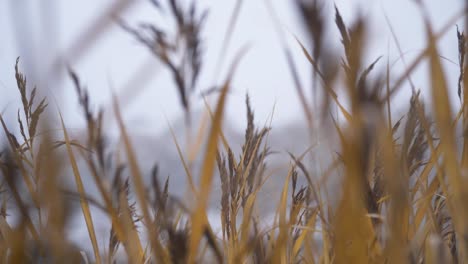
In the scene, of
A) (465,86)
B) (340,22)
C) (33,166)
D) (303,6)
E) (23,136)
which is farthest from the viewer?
(23,136)

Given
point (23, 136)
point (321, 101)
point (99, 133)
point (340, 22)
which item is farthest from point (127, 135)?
point (23, 136)

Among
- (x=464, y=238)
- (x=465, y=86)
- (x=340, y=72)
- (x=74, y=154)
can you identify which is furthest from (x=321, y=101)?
(x=74, y=154)

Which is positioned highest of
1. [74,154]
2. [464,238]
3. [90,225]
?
[74,154]

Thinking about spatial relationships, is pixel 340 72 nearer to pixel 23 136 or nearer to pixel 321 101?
pixel 321 101

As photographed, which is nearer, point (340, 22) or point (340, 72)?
point (340, 72)

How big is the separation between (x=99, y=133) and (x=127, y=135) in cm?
3

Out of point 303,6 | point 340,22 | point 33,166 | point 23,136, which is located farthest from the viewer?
point 23,136

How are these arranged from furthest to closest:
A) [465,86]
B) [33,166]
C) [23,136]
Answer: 1. [23,136]
2. [33,166]
3. [465,86]

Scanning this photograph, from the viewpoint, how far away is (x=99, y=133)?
1.52 ft

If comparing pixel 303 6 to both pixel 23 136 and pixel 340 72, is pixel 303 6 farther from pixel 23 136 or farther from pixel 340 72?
pixel 23 136

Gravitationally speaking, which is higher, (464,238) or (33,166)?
(33,166)

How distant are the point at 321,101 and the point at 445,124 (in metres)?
0.10

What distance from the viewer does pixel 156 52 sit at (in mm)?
443

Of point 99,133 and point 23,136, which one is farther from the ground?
point 23,136
